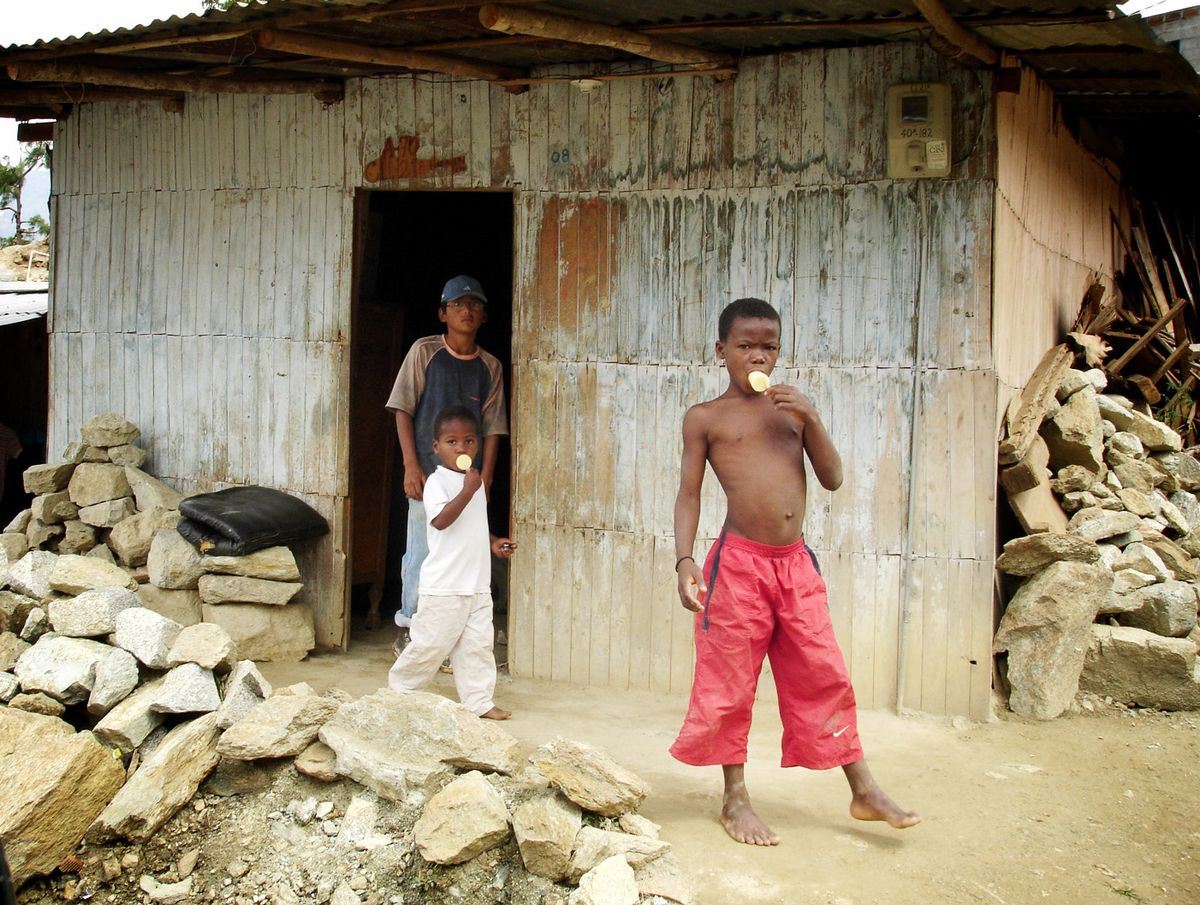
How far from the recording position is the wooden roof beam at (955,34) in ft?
14.0

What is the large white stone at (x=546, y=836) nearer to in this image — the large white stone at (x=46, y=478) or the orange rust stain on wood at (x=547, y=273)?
the orange rust stain on wood at (x=547, y=273)

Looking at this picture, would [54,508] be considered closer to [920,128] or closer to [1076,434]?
[920,128]

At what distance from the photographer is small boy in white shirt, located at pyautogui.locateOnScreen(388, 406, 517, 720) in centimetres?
495

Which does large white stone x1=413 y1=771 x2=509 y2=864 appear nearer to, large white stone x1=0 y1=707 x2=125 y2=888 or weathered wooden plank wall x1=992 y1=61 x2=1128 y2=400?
Result: large white stone x1=0 y1=707 x2=125 y2=888

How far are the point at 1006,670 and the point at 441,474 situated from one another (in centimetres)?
266

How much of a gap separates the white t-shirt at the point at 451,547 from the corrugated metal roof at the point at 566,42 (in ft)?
6.25

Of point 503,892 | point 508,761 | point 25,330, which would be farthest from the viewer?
point 25,330

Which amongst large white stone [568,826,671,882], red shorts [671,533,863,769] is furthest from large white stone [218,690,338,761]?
red shorts [671,533,863,769]

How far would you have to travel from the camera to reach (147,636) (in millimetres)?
4867

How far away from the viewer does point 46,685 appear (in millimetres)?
4750

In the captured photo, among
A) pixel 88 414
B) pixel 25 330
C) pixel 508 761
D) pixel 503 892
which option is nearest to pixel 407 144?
pixel 88 414

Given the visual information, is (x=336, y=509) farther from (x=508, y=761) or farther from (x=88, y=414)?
(x=508, y=761)

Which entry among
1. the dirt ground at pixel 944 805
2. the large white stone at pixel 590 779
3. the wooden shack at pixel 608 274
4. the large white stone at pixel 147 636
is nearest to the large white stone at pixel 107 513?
the wooden shack at pixel 608 274

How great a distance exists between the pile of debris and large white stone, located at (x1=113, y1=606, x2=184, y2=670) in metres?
0.34
